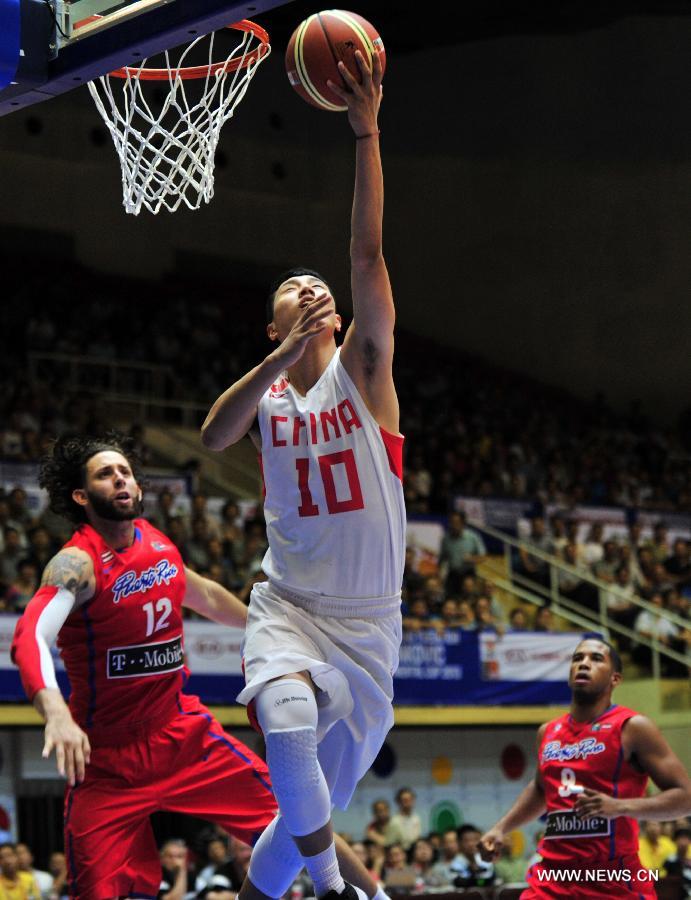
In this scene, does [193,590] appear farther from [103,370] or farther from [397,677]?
[103,370]

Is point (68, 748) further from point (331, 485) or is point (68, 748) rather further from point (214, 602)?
point (214, 602)

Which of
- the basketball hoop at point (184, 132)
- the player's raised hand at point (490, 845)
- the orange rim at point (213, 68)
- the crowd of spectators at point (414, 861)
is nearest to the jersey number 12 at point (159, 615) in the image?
the basketball hoop at point (184, 132)

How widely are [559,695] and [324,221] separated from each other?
12.6 m

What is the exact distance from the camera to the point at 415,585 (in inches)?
599

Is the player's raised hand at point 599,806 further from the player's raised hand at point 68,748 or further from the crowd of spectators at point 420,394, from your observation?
the crowd of spectators at point 420,394

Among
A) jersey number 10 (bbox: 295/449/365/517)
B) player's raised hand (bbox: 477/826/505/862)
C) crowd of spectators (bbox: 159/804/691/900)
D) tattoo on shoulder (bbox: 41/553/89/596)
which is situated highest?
jersey number 10 (bbox: 295/449/365/517)

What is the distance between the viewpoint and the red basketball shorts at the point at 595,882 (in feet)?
20.0

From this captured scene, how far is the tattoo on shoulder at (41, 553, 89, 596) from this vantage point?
534 centimetres

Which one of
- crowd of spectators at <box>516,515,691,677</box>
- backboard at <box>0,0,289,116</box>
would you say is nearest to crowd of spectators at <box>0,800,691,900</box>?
crowd of spectators at <box>516,515,691,677</box>

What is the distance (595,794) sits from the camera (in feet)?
20.0

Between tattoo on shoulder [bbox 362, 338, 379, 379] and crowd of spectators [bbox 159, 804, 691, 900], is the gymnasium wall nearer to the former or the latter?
crowd of spectators [bbox 159, 804, 691, 900]

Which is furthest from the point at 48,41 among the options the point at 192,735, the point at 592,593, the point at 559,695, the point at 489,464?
the point at 489,464

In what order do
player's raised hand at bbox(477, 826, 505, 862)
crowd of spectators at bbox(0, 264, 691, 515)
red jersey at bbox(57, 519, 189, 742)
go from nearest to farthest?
red jersey at bbox(57, 519, 189, 742)
player's raised hand at bbox(477, 826, 505, 862)
crowd of spectators at bbox(0, 264, 691, 515)

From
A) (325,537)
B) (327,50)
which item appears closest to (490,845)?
(325,537)
